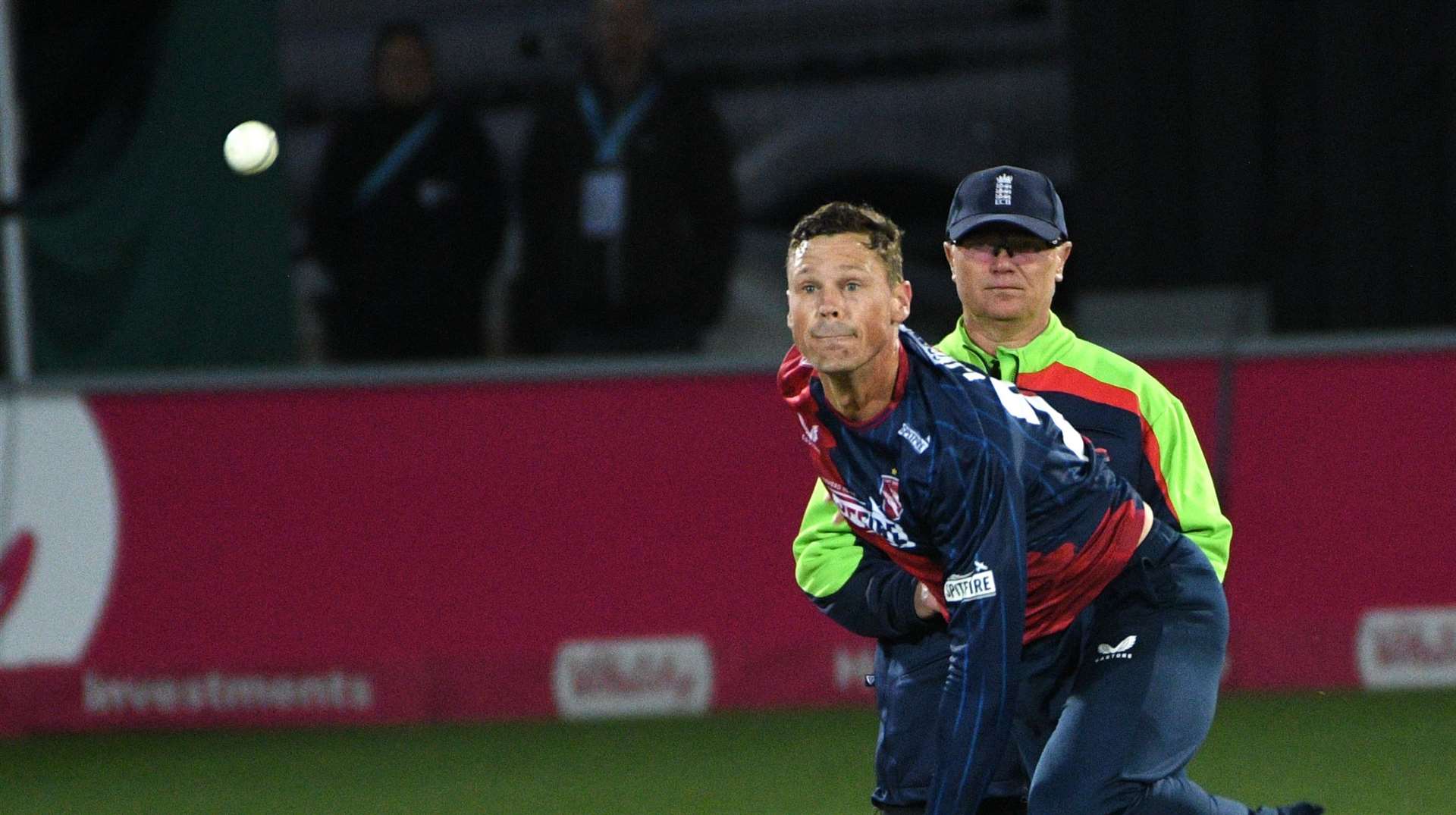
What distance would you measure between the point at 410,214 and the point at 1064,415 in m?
5.19

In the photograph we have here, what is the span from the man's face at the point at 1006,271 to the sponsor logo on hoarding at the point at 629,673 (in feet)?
12.9

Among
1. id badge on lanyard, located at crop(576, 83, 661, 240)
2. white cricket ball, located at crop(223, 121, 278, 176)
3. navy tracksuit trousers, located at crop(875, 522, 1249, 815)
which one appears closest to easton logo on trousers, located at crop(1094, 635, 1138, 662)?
navy tracksuit trousers, located at crop(875, 522, 1249, 815)

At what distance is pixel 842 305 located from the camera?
13.3 feet

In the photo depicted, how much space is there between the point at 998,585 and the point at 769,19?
717 cm

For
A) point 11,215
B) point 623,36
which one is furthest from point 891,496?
point 11,215

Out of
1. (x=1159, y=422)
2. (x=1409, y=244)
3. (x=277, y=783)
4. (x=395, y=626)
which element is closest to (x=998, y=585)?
(x=1159, y=422)

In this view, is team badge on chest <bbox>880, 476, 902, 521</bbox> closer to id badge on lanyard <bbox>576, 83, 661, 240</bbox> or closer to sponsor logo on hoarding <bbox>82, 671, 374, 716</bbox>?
sponsor logo on hoarding <bbox>82, 671, 374, 716</bbox>

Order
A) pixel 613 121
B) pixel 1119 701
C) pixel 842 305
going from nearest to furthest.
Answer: pixel 842 305, pixel 1119 701, pixel 613 121

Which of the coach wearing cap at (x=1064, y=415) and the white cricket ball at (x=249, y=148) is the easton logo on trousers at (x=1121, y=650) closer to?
the coach wearing cap at (x=1064, y=415)

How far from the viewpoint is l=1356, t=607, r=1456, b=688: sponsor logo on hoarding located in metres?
8.31

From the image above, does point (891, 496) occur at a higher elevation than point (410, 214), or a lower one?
lower

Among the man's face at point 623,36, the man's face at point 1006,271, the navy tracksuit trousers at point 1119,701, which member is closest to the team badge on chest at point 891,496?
the navy tracksuit trousers at point 1119,701

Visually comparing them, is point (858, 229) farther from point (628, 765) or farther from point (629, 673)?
point (629, 673)

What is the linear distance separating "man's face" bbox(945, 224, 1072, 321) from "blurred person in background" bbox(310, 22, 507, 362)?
4.77 metres
